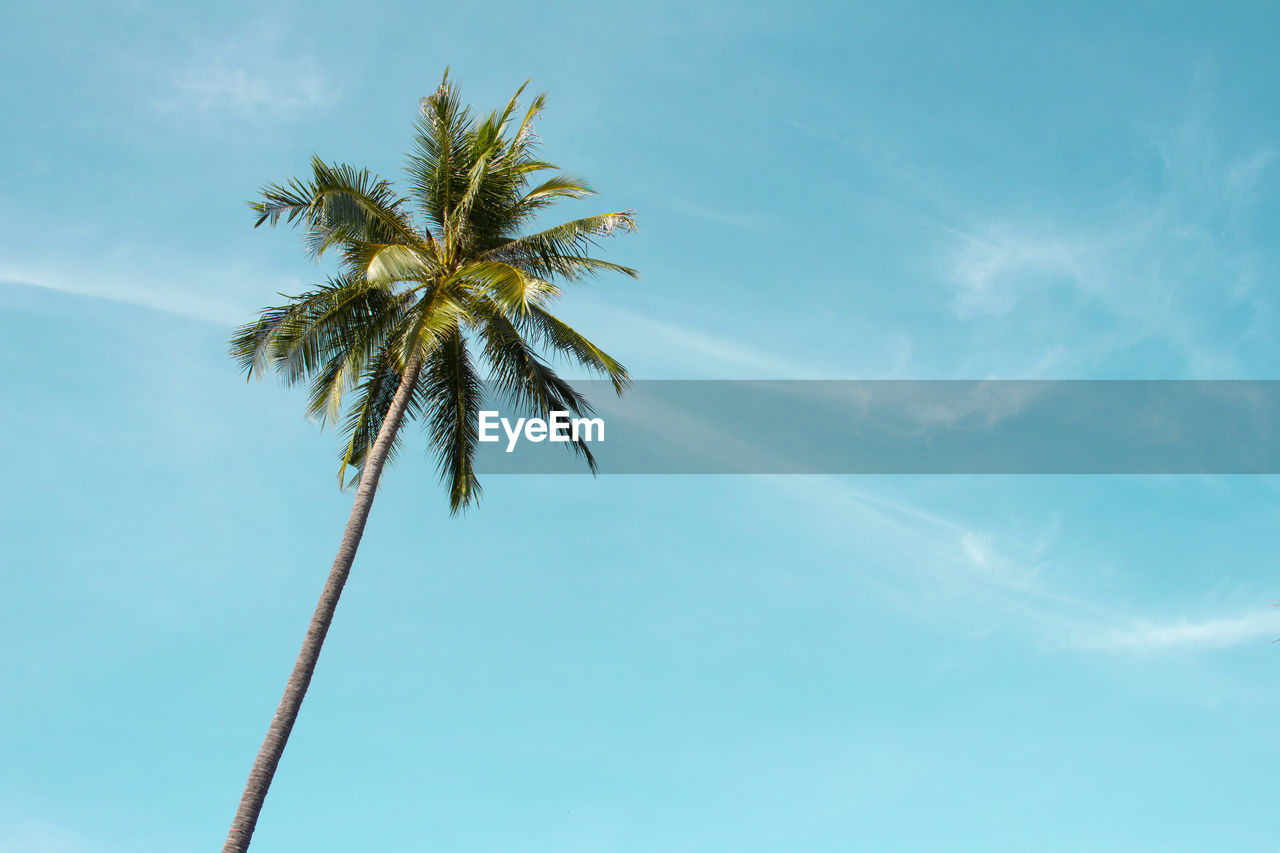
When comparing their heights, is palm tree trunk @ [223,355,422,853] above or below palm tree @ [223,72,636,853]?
below

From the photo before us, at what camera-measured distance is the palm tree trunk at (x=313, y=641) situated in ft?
40.8

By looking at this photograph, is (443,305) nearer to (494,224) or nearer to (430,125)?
(494,224)

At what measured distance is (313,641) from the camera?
13797 millimetres

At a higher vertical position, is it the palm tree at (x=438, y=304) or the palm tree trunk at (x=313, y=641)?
the palm tree at (x=438, y=304)

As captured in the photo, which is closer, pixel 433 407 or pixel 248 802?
pixel 248 802

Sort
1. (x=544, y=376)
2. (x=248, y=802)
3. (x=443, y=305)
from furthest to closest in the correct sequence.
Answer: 1. (x=544, y=376)
2. (x=443, y=305)
3. (x=248, y=802)

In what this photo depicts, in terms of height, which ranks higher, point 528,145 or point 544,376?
point 528,145

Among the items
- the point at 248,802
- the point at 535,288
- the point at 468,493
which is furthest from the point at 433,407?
the point at 248,802

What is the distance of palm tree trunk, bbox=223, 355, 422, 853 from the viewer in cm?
1244

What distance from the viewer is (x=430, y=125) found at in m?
18.2

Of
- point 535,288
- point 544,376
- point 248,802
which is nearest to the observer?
point 248,802

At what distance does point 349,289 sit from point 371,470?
3643 mm

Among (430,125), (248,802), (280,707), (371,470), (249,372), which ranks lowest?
(248,802)

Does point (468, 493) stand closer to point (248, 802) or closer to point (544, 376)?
point (544, 376)
